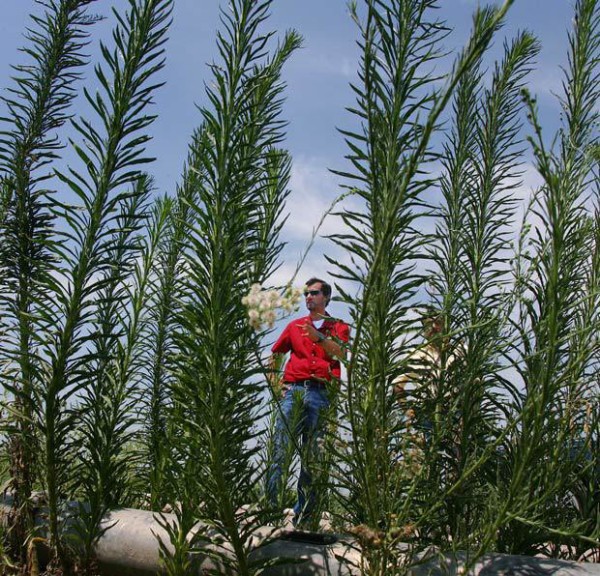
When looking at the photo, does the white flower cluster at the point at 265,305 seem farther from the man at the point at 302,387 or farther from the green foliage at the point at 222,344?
the man at the point at 302,387

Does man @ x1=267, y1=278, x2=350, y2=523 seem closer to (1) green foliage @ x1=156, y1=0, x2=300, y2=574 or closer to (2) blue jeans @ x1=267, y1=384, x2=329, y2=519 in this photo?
(2) blue jeans @ x1=267, y1=384, x2=329, y2=519

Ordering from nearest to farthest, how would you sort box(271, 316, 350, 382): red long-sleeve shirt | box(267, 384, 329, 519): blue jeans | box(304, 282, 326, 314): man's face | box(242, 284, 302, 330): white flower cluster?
box(242, 284, 302, 330): white flower cluster → box(267, 384, 329, 519): blue jeans → box(304, 282, 326, 314): man's face → box(271, 316, 350, 382): red long-sleeve shirt

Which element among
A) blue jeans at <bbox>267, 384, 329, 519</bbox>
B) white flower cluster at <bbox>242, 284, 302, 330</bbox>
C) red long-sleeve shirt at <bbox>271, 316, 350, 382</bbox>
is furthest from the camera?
red long-sleeve shirt at <bbox>271, 316, 350, 382</bbox>

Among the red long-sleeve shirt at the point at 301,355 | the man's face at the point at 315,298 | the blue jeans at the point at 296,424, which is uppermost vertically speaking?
the man's face at the point at 315,298

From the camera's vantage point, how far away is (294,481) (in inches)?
174

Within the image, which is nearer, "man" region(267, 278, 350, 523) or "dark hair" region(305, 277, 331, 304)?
"man" region(267, 278, 350, 523)

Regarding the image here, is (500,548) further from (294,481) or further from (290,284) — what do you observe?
(294,481)

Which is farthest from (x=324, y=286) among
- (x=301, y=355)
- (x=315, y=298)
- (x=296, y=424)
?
(x=296, y=424)

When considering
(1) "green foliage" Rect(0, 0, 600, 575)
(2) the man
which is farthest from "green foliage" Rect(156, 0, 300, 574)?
(2) the man

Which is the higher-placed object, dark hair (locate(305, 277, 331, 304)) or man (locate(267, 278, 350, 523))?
dark hair (locate(305, 277, 331, 304))

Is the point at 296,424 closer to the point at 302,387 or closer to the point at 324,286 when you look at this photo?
the point at 302,387

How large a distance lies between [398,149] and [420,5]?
54 centimetres

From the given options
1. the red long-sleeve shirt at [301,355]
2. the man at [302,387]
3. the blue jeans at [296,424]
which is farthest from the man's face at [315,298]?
the blue jeans at [296,424]

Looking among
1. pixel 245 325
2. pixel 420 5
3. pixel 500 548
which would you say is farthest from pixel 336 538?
pixel 420 5
